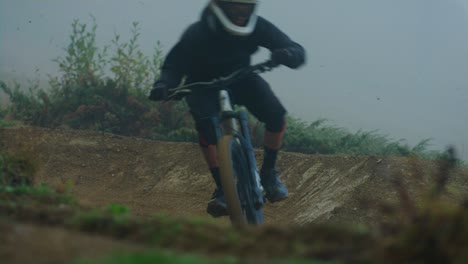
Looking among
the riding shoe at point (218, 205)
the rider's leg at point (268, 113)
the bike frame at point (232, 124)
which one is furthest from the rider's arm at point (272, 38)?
the riding shoe at point (218, 205)

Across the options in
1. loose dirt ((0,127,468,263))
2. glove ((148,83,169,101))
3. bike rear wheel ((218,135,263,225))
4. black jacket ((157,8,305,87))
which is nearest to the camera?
bike rear wheel ((218,135,263,225))

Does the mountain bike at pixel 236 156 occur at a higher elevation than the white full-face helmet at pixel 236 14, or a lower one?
lower

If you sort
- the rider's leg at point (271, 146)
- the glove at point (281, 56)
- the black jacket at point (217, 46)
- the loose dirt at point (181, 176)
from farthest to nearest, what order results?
the loose dirt at point (181, 176) < the rider's leg at point (271, 146) < the black jacket at point (217, 46) < the glove at point (281, 56)

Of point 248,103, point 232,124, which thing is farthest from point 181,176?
point 232,124

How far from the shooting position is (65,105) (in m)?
14.3

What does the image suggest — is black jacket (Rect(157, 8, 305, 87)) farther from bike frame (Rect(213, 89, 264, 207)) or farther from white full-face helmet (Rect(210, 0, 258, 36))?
bike frame (Rect(213, 89, 264, 207))

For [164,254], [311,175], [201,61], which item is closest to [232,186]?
[201,61]

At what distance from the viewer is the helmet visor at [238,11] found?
→ 6.15 meters

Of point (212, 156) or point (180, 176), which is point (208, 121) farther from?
point (180, 176)

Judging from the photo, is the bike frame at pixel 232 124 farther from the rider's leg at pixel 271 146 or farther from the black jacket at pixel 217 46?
the rider's leg at pixel 271 146

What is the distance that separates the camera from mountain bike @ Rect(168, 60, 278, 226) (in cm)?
590

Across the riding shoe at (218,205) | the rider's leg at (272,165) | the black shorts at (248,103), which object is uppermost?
the black shorts at (248,103)

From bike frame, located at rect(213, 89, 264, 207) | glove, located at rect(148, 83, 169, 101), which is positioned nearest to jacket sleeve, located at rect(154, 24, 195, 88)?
glove, located at rect(148, 83, 169, 101)

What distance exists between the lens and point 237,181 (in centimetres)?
604
